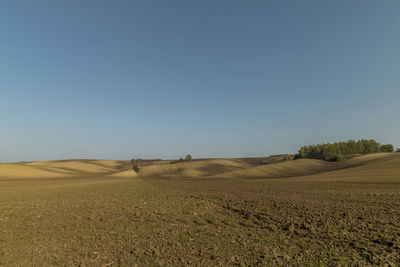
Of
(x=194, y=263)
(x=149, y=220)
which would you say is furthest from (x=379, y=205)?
(x=149, y=220)

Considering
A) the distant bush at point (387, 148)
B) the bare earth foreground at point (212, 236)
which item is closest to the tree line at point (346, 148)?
the distant bush at point (387, 148)

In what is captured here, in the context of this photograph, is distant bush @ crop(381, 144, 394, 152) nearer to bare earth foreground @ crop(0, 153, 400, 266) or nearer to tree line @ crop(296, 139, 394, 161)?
tree line @ crop(296, 139, 394, 161)

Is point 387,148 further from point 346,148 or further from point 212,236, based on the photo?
point 212,236

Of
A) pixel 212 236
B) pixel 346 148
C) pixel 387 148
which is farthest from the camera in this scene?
pixel 387 148

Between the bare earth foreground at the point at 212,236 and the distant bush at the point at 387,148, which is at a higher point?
the distant bush at the point at 387,148

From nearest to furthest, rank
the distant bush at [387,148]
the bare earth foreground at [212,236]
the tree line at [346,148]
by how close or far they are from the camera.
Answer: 1. the bare earth foreground at [212,236]
2. the tree line at [346,148]
3. the distant bush at [387,148]

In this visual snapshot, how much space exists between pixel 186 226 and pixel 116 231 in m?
2.99

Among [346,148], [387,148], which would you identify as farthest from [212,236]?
[387,148]

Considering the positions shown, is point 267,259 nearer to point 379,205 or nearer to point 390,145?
point 379,205

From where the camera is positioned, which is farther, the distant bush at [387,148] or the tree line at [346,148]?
the distant bush at [387,148]

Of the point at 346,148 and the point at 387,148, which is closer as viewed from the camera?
the point at 346,148

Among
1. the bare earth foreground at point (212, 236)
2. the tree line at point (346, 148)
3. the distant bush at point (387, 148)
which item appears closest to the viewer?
the bare earth foreground at point (212, 236)

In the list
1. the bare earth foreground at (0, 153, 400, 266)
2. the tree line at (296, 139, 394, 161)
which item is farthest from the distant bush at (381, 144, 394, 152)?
the bare earth foreground at (0, 153, 400, 266)

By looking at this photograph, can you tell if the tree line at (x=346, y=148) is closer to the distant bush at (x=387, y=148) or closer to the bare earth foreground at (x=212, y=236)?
the distant bush at (x=387, y=148)
